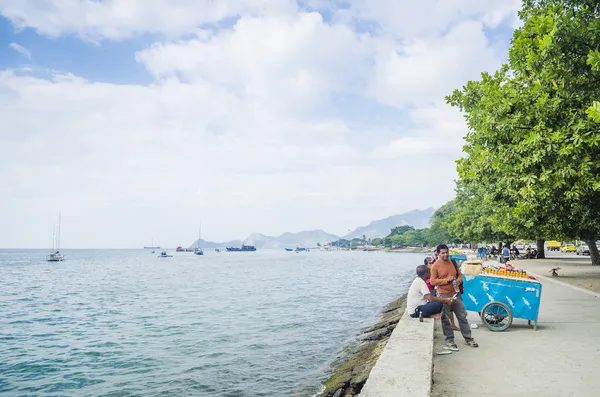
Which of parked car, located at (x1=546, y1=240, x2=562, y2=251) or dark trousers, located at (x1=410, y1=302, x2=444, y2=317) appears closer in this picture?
dark trousers, located at (x1=410, y1=302, x2=444, y2=317)

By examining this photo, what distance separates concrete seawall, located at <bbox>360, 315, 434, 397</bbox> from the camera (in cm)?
593

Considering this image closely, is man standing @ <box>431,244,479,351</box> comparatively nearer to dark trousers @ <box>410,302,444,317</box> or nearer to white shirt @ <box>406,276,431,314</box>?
dark trousers @ <box>410,302,444,317</box>

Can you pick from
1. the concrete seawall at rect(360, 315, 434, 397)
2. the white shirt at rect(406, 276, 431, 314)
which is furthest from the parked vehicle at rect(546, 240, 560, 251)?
the concrete seawall at rect(360, 315, 434, 397)

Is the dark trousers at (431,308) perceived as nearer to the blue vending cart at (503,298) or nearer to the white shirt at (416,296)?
the white shirt at (416,296)

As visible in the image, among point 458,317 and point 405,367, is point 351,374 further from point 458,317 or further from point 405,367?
point 405,367

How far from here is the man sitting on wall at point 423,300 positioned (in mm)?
9203

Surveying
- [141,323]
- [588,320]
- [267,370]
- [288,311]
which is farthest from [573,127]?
[141,323]

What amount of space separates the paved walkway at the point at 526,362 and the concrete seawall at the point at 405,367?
33cm

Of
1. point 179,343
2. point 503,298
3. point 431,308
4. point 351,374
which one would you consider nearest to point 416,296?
point 431,308

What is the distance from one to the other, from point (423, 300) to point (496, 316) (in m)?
2.29

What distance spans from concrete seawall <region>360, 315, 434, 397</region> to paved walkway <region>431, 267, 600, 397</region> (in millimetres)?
329

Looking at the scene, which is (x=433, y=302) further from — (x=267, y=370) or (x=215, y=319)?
(x=215, y=319)

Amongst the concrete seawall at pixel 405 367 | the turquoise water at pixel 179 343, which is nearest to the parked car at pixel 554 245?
the turquoise water at pixel 179 343

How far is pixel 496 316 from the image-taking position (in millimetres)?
10812
